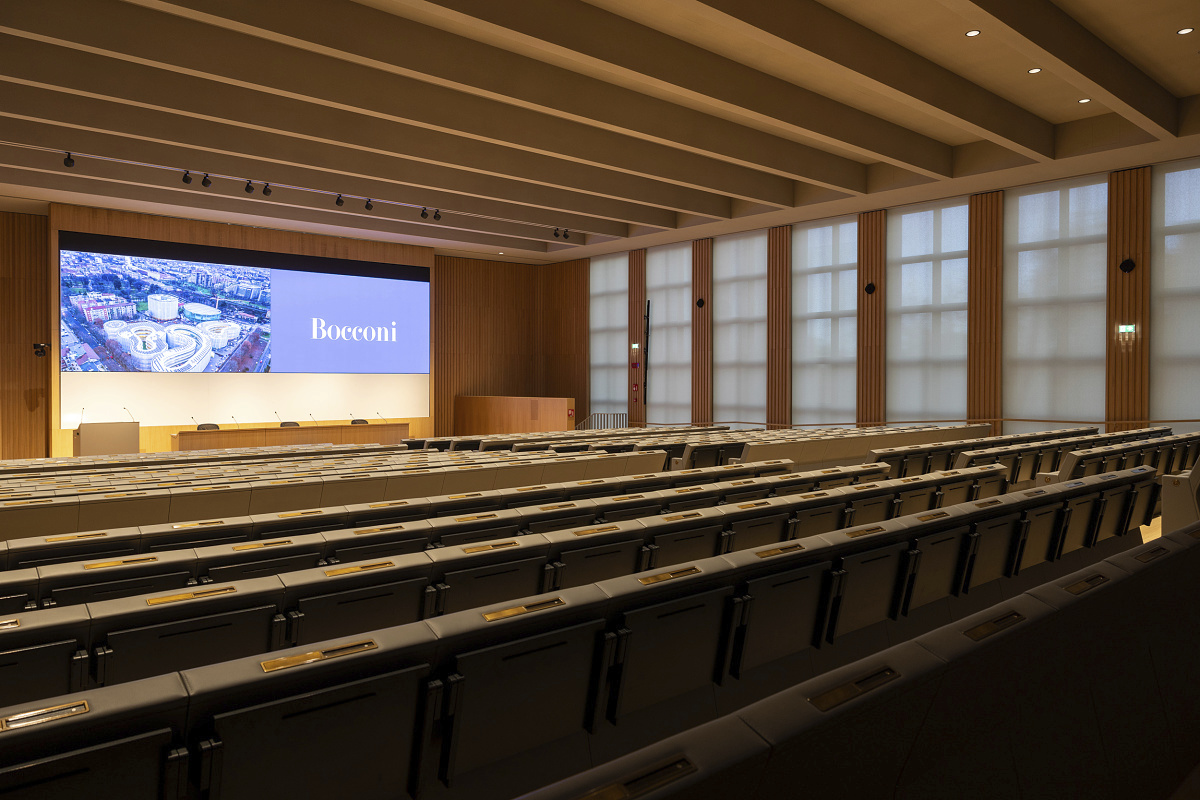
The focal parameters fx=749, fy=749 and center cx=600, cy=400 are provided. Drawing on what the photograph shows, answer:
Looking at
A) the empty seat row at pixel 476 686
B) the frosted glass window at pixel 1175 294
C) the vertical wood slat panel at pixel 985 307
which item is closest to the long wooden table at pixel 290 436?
the vertical wood slat panel at pixel 985 307

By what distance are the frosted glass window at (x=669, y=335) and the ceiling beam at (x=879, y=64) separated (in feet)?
27.0

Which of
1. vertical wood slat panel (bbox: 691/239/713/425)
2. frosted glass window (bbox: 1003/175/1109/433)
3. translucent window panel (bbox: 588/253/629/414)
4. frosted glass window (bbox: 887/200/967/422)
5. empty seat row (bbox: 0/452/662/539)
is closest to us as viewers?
empty seat row (bbox: 0/452/662/539)

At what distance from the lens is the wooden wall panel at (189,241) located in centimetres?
1351

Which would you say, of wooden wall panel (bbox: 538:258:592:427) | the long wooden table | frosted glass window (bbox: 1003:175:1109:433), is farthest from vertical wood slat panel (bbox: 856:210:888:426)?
the long wooden table

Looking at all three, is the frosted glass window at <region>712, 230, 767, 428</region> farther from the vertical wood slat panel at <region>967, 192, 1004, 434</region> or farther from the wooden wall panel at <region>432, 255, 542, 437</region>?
the wooden wall panel at <region>432, 255, 542, 437</region>

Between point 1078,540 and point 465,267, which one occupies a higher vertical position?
point 465,267

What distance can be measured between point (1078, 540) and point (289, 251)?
15705 mm

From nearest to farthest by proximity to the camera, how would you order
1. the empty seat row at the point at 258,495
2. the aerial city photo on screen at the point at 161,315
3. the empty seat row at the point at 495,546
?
the empty seat row at the point at 495,546 → the empty seat row at the point at 258,495 → the aerial city photo on screen at the point at 161,315

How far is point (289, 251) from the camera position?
53.1 ft

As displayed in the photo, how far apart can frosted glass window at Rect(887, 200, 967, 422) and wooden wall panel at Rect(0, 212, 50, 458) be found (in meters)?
15.7

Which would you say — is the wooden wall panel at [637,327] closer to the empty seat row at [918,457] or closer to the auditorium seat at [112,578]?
the empty seat row at [918,457]

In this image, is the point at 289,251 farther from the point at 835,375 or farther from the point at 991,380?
the point at 991,380

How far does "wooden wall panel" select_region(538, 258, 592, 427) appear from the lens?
65.1 feet

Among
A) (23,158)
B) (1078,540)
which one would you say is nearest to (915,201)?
(1078,540)
